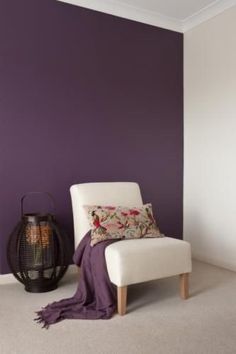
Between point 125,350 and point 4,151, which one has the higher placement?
→ point 4,151

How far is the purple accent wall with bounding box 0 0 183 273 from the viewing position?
122 inches

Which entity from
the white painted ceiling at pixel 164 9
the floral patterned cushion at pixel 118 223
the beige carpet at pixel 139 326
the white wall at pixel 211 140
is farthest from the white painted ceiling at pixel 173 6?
the beige carpet at pixel 139 326

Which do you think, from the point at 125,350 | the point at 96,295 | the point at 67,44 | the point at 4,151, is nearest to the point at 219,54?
the point at 67,44

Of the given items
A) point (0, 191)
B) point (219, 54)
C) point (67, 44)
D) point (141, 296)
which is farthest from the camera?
point (219, 54)

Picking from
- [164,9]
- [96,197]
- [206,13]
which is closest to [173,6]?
[164,9]

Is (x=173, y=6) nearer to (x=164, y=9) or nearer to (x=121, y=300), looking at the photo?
(x=164, y=9)

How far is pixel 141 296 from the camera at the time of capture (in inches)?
109

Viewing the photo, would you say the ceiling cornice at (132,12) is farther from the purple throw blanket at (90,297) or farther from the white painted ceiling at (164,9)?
the purple throw blanket at (90,297)

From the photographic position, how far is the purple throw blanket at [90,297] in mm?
2363

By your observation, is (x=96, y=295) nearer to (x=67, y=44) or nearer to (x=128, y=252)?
(x=128, y=252)

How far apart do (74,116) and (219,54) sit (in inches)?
63.5

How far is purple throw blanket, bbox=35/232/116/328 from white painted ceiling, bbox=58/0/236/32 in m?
2.33

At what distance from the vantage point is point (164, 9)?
3711 millimetres

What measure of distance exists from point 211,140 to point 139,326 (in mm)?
2176
